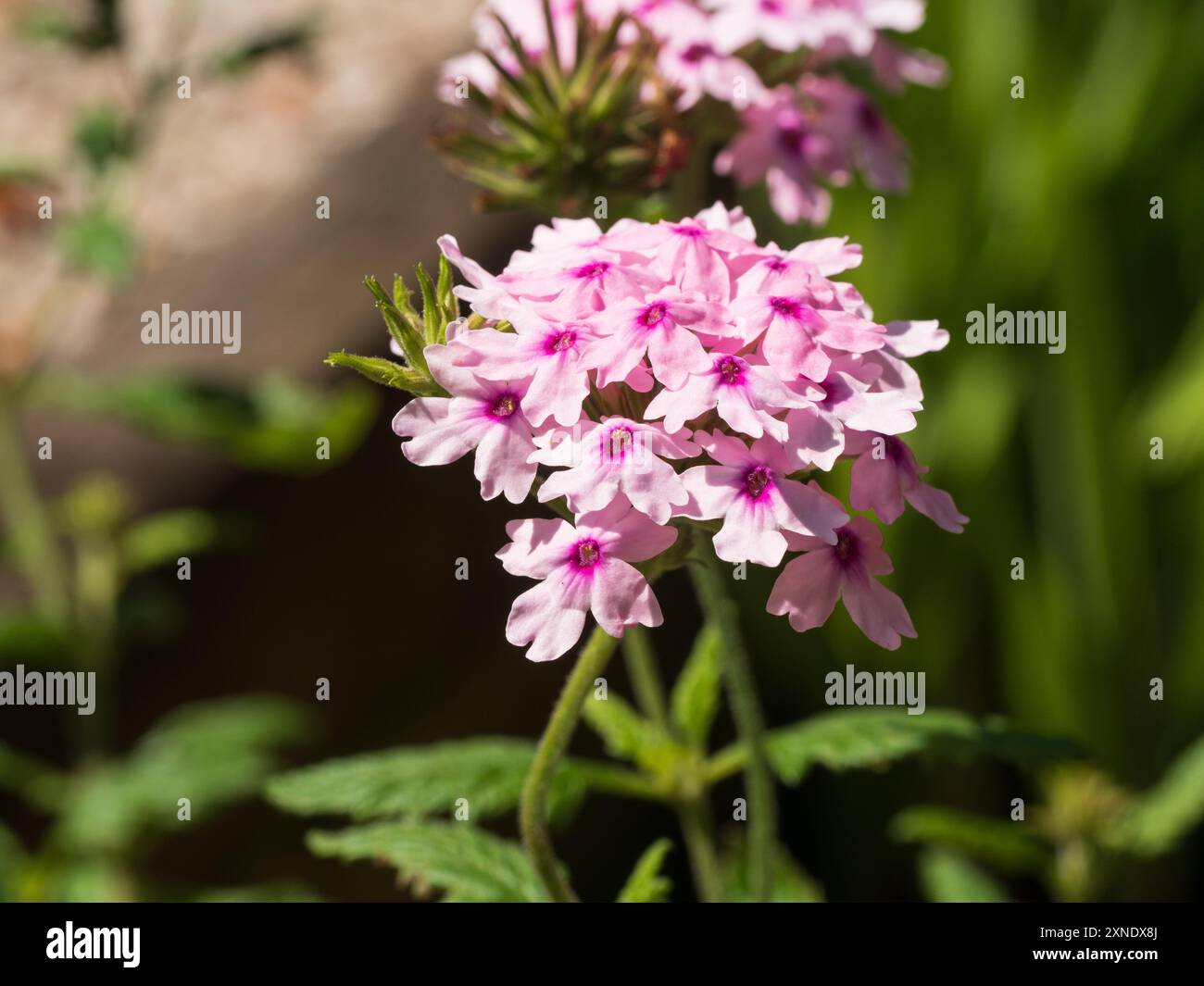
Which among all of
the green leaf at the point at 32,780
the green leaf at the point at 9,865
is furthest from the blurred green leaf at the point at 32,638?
the green leaf at the point at 9,865

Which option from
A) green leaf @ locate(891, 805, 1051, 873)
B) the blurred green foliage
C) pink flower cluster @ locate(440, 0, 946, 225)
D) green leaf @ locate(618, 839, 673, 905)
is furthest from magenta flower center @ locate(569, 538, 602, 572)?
the blurred green foliage

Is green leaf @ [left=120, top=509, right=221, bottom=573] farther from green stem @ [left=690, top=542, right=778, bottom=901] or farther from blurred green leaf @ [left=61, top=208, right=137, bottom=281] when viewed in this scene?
green stem @ [left=690, top=542, right=778, bottom=901]

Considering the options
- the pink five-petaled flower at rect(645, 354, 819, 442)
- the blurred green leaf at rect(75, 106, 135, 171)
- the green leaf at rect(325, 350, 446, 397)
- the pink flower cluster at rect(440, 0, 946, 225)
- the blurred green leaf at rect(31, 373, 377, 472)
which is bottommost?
the pink five-petaled flower at rect(645, 354, 819, 442)

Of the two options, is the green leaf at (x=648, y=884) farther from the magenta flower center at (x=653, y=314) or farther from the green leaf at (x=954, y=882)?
the green leaf at (x=954, y=882)

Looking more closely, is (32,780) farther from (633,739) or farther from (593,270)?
(593,270)

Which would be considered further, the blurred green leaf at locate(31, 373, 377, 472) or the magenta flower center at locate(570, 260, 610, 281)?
the blurred green leaf at locate(31, 373, 377, 472)

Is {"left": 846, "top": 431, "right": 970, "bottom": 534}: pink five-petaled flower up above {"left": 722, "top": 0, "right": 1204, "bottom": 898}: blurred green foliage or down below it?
below

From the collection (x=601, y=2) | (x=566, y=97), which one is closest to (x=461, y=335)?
(x=566, y=97)
